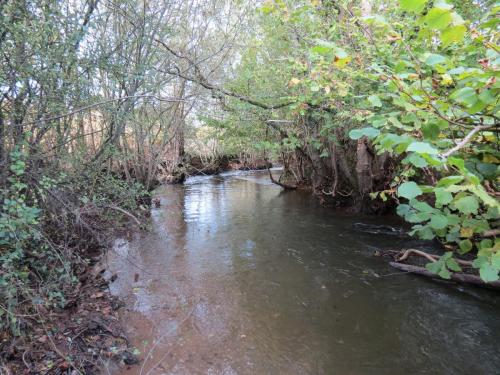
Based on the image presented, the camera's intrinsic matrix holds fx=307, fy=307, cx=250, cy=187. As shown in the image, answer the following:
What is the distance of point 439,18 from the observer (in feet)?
3.65

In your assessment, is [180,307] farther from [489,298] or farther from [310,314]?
[489,298]

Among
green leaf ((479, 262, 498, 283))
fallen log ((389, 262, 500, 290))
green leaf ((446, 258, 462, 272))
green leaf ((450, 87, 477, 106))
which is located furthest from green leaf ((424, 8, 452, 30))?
fallen log ((389, 262, 500, 290))

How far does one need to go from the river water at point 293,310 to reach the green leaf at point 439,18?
11.4 ft

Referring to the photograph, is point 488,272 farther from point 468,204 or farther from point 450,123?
point 450,123

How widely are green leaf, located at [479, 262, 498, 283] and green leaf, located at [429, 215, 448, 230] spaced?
310 millimetres

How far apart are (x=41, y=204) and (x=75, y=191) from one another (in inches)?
22.9

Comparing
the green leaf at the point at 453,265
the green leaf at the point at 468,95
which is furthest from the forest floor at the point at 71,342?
the green leaf at the point at 468,95

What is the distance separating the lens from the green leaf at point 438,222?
164 cm

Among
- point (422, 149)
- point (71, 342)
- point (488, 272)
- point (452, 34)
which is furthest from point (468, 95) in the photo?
point (71, 342)

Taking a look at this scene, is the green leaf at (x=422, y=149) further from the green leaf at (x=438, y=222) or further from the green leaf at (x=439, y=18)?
the green leaf at (x=438, y=222)

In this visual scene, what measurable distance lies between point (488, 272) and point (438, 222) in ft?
1.14

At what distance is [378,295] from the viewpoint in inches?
198

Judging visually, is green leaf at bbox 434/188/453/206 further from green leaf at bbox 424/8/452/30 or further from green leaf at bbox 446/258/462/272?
green leaf at bbox 446/258/462/272

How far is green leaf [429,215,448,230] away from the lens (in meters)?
1.64
